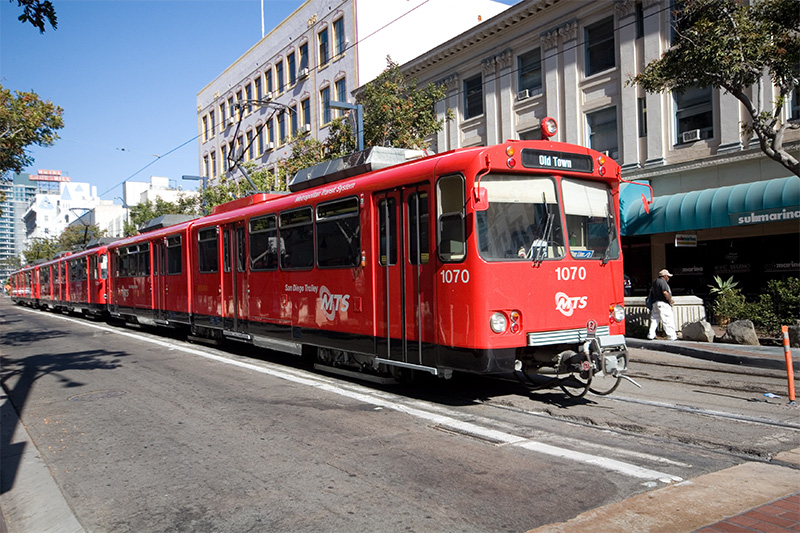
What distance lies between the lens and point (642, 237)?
2261cm

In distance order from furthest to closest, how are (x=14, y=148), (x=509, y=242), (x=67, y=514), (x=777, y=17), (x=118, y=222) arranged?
(x=118, y=222)
(x=14, y=148)
(x=777, y=17)
(x=509, y=242)
(x=67, y=514)

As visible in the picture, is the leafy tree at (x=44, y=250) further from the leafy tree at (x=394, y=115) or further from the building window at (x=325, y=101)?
the leafy tree at (x=394, y=115)

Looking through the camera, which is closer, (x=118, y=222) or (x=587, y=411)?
(x=587, y=411)

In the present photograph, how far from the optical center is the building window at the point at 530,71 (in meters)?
24.8

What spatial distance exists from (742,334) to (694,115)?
915cm

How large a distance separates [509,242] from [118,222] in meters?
107

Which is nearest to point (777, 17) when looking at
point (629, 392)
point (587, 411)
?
point (629, 392)

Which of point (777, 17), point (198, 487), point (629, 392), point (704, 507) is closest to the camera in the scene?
point (704, 507)

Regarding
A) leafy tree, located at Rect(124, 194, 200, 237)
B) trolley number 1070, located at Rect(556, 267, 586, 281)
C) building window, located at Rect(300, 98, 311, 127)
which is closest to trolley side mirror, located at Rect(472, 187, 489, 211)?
trolley number 1070, located at Rect(556, 267, 586, 281)

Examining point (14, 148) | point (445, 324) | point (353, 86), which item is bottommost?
point (445, 324)

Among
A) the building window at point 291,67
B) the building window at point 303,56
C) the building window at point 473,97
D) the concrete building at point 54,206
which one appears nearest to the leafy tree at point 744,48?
the building window at point 473,97

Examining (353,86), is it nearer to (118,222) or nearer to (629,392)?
(629,392)

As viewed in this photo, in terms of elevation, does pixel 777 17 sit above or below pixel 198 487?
above

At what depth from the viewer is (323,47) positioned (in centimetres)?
3828
